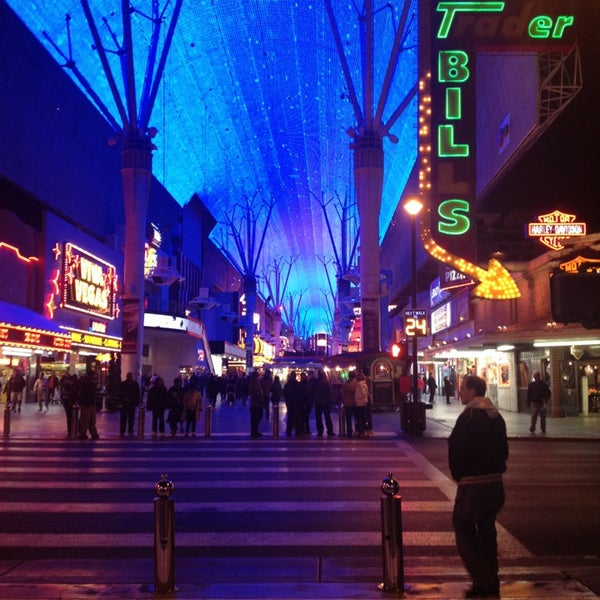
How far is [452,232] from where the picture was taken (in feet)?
54.2

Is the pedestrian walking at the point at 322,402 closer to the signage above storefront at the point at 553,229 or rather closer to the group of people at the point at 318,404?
the group of people at the point at 318,404

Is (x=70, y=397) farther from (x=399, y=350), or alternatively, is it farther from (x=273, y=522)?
(x=399, y=350)

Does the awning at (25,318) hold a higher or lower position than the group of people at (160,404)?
higher

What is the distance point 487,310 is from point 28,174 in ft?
71.9

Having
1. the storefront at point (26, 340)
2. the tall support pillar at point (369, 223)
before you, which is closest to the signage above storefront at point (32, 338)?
the storefront at point (26, 340)

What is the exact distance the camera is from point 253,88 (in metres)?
56.2

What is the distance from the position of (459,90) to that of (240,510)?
36.4ft

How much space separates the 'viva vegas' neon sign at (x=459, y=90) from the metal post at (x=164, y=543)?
11449mm

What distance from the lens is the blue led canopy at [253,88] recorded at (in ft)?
128

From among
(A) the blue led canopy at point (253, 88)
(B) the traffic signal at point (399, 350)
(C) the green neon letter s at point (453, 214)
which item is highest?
(A) the blue led canopy at point (253, 88)

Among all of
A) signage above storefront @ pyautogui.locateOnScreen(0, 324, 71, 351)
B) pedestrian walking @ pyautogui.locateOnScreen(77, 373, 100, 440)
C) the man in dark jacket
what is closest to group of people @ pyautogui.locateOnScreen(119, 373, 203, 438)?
pedestrian walking @ pyautogui.locateOnScreen(77, 373, 100, 440)

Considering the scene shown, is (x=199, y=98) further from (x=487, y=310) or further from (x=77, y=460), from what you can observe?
(x=77, y=460)

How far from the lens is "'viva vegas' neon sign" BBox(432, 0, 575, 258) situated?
13672mm

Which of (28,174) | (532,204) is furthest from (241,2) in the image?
(532,204)
